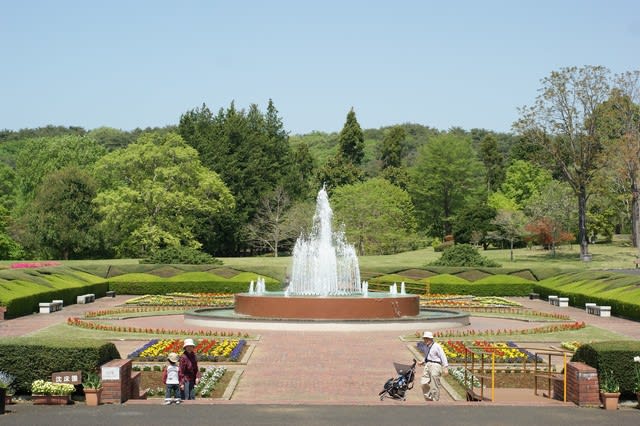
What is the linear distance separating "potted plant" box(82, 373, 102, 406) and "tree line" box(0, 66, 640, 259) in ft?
173

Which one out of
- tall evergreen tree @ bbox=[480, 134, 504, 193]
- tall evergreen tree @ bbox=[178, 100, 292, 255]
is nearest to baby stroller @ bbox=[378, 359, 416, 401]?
tall evergreen tree @ bbox=[178, 100, 292, 255]

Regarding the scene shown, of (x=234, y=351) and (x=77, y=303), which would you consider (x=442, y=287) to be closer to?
(x=77, y=303)

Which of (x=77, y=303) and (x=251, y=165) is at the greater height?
(x=251, y=165)

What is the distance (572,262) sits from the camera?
67.2 meters

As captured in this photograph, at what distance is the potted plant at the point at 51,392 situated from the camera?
16406 mm

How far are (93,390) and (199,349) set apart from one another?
28.7 ft

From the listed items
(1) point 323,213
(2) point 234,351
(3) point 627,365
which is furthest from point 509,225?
(3) point 627,365

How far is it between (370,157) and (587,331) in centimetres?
9775

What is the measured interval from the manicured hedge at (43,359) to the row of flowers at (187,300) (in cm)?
2466

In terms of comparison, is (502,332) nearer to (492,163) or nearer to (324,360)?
(324,360)

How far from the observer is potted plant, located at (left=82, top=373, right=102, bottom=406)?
632 inches

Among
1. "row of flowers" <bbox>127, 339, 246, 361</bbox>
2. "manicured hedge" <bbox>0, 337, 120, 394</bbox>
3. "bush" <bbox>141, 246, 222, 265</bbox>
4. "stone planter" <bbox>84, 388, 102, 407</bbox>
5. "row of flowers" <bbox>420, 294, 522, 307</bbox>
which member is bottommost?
"row of flowers" <bbox>420, 294, 522, 307</bbox>

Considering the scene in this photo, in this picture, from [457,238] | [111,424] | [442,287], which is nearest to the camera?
[111,424]

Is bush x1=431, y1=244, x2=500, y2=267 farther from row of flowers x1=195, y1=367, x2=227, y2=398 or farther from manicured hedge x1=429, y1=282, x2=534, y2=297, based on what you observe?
row of flowers x1=195, y1=367, x2=227, y2=398
